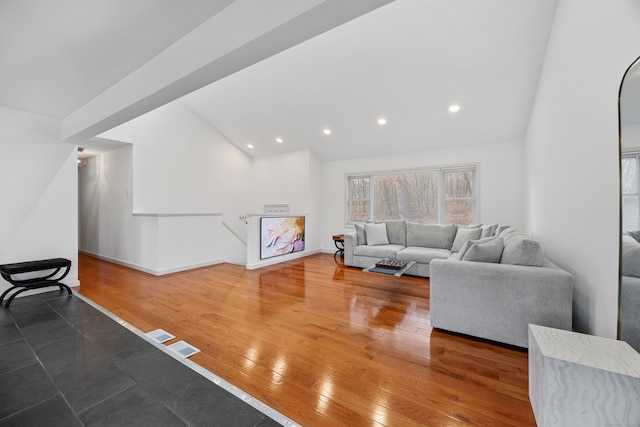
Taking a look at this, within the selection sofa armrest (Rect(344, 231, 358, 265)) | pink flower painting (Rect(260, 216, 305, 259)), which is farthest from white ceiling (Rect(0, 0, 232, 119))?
sofa armrest (Rect(344, 231, 358, 265))

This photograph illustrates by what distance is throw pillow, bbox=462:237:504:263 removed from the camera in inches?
94.2

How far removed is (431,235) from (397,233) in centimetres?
66

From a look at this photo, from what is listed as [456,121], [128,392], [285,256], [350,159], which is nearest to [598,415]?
[128,392]

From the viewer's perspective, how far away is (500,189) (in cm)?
500

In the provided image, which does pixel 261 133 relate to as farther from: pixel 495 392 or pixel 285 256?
pixel 495 392

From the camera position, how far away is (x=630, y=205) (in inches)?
50.4

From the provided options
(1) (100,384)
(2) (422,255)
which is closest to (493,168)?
(2) (422,255)

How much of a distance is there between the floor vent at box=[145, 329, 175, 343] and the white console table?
8.49 feet

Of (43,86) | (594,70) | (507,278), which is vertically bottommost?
(507,278)

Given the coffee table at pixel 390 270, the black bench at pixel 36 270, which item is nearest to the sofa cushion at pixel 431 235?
the coffee table at pixel 390 270

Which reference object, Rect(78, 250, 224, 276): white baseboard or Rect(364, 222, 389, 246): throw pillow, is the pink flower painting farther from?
Rect(364, 222, 389, 246): throw pillow

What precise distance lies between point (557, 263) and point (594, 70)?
1704 mm

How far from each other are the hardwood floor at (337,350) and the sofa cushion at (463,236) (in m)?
1.16

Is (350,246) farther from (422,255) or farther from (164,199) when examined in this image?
(164,199)
